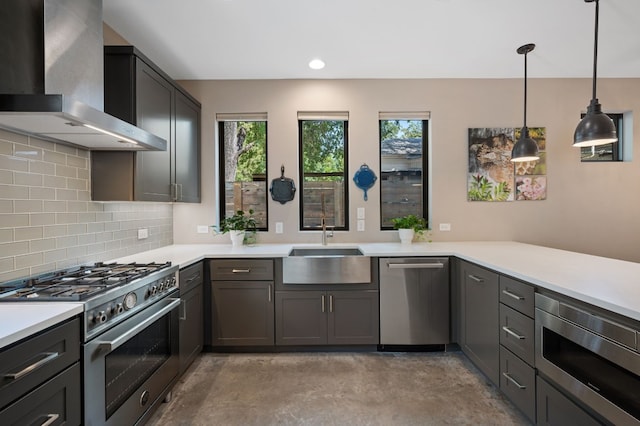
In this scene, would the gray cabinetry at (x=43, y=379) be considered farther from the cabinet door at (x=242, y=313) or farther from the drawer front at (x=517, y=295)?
the drawer front at (x=517, y=295)

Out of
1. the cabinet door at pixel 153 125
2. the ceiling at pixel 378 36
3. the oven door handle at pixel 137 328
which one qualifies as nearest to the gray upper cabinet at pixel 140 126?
the cabinet door at pixel 153 125

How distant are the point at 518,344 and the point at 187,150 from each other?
3013 mm

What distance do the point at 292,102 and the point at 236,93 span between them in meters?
0.60

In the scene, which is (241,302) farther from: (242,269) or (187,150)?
(187,150)

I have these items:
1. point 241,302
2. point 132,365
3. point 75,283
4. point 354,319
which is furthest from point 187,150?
point 354,319

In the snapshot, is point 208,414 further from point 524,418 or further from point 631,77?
point 631,77

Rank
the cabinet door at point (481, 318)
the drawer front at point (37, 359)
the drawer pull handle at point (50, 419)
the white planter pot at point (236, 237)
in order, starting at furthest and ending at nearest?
the white planter pot at point (236, 237), the cabinet door at point (481, 318), the drawer pull handle at point (50, 419), the drawer front at point (37, 359)

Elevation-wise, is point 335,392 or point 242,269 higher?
point 242,269

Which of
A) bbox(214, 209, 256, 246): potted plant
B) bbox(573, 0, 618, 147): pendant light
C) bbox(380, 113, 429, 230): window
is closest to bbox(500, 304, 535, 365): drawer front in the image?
bbox(573, 0, 618, 147): pendant light

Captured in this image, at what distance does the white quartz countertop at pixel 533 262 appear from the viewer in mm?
1367

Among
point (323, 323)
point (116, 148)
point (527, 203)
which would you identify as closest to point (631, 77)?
point (527, 203)

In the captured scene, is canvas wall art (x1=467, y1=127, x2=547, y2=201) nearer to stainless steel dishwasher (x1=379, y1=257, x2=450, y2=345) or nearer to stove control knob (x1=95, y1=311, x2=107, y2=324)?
stainless steel dishwasher (x1=379, y1=257, x2=450, y2=345)

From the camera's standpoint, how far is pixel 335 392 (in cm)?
220

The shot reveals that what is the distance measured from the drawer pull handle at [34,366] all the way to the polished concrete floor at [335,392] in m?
1.07
